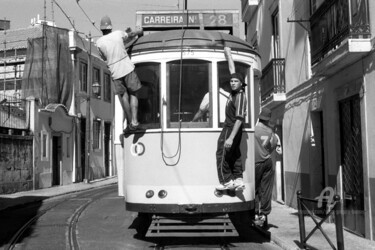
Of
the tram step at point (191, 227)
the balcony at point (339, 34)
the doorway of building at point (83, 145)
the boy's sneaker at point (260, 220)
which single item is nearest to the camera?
the tram step at point (191, 227)

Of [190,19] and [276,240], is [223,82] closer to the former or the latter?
[276,240]

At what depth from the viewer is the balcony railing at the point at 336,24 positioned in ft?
23.7

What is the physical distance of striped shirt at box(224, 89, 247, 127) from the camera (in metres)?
6.73

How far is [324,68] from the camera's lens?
27.7 ft

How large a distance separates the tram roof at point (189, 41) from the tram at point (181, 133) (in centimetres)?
1

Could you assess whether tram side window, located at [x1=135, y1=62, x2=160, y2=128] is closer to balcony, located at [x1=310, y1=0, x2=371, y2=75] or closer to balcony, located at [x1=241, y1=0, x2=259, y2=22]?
balcony, located at [x1=310, y1=0, x2=371, y2=75]

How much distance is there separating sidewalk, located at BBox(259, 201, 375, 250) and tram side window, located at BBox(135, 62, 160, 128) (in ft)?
8.85

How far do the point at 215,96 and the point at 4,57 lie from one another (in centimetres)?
1915

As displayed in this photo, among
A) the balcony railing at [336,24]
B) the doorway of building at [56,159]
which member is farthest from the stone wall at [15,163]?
the balcony railing at [336,24]

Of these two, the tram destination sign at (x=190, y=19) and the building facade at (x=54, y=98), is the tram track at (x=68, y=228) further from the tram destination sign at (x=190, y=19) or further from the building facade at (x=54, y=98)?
the building facade at (x=54, y=98)

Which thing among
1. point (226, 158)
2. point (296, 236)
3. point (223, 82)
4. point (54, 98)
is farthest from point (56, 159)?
point (226, 158)

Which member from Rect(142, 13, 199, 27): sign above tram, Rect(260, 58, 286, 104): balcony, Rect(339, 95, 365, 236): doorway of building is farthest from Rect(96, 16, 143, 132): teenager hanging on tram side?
Rect(260, 58, 286, 104): balcony

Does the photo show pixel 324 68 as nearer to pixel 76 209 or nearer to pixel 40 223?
pixel 40 223

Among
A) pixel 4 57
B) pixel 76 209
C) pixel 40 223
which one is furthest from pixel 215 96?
pixel 4 57
